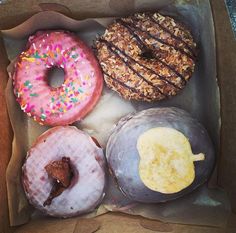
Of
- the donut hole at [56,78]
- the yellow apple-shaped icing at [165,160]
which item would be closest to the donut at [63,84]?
the donut hole at [56,78]

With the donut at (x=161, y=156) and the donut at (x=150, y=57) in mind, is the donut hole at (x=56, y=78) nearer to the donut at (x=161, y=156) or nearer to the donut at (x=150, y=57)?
the donut at (x=150, y=57)

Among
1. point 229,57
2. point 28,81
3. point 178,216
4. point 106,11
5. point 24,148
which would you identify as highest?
point 106,11

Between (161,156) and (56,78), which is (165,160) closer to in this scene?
(161,156)

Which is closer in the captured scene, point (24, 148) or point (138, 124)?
point (138, 124)

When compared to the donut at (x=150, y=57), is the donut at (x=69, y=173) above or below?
below

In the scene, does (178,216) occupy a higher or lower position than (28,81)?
lower

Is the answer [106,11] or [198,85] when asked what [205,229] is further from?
[106,11]

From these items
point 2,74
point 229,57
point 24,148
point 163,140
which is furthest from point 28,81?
point 229,57
